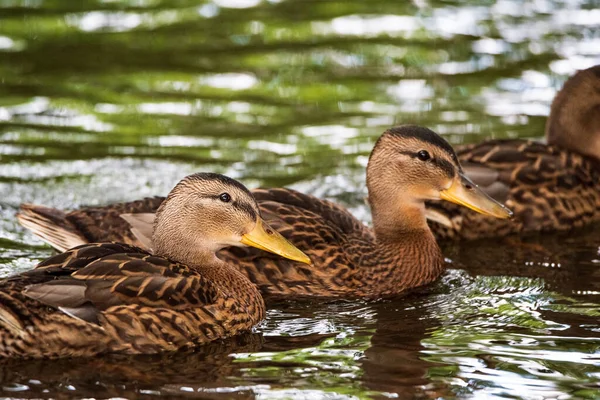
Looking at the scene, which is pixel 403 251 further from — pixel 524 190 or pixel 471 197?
pixel 524 190

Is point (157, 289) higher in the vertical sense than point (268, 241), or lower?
lower

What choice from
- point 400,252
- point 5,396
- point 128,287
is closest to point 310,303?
point 400,252

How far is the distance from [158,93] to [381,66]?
9.05 ft

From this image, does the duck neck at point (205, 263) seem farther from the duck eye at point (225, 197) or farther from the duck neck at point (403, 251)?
the duck neck at point (403, 251)

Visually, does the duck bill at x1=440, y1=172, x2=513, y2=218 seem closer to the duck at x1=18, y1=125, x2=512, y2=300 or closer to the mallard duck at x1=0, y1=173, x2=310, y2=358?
the duck at x1=18, y1=125, x2=512, y2=300

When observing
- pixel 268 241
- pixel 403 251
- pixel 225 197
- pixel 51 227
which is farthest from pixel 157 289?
pixel 403 251

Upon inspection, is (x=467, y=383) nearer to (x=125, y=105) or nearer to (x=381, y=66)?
(x=125, y=105)

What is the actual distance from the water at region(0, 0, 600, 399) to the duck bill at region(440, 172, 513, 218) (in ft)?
1.77

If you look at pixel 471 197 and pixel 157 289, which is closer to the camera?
pixel 157 289

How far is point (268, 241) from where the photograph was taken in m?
8.62

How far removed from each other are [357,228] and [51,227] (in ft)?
7.72

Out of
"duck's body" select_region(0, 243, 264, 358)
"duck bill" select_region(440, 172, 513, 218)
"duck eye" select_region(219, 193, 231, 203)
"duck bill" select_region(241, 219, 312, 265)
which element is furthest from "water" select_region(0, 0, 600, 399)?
"duck eye" select_region(219, 193, 231, 203)

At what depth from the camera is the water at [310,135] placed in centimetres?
753

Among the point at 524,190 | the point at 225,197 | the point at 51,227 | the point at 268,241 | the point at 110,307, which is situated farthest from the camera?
the point at 524,190
